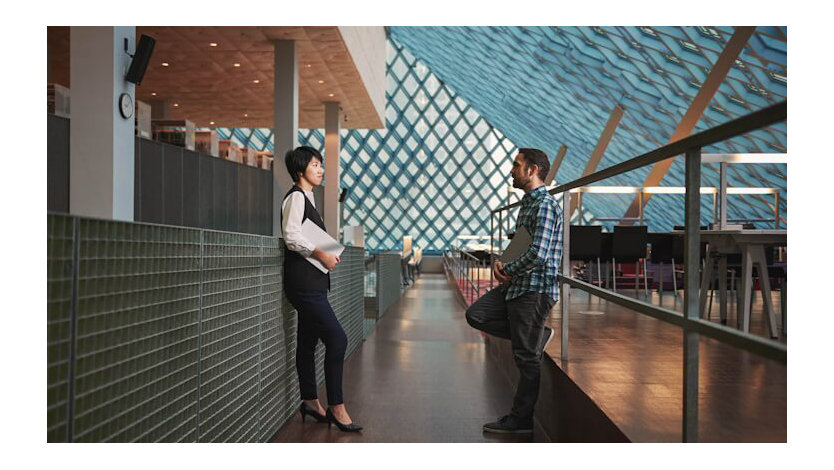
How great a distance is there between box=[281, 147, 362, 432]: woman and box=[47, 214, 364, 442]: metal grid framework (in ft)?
0.40

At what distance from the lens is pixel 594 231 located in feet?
19.2

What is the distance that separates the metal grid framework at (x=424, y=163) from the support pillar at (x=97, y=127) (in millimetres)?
27198

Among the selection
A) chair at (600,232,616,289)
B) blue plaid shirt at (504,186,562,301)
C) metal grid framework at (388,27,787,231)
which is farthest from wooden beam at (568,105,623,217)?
blue plaid shirt at (504,186,562,301)

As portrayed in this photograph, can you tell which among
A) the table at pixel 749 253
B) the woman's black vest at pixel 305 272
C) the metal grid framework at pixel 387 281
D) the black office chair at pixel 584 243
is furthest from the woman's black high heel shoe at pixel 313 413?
the metal grid framework at pixel 387 281

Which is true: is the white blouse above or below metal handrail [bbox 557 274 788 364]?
above

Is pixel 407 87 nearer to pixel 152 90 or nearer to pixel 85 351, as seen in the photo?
pixel 152 90

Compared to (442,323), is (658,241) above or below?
above

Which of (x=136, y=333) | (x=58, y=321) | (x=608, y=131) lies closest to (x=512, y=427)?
(x=136, y=333)

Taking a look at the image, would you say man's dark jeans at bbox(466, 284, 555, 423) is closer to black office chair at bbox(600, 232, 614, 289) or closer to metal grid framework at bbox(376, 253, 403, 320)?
black office chair at bbox(600, 232, 614, 289)

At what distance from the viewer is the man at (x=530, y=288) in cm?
294

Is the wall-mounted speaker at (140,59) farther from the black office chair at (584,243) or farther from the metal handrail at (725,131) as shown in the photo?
the metal handrail at (725,131)

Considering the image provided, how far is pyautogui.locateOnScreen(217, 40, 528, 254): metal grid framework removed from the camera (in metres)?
33.4
